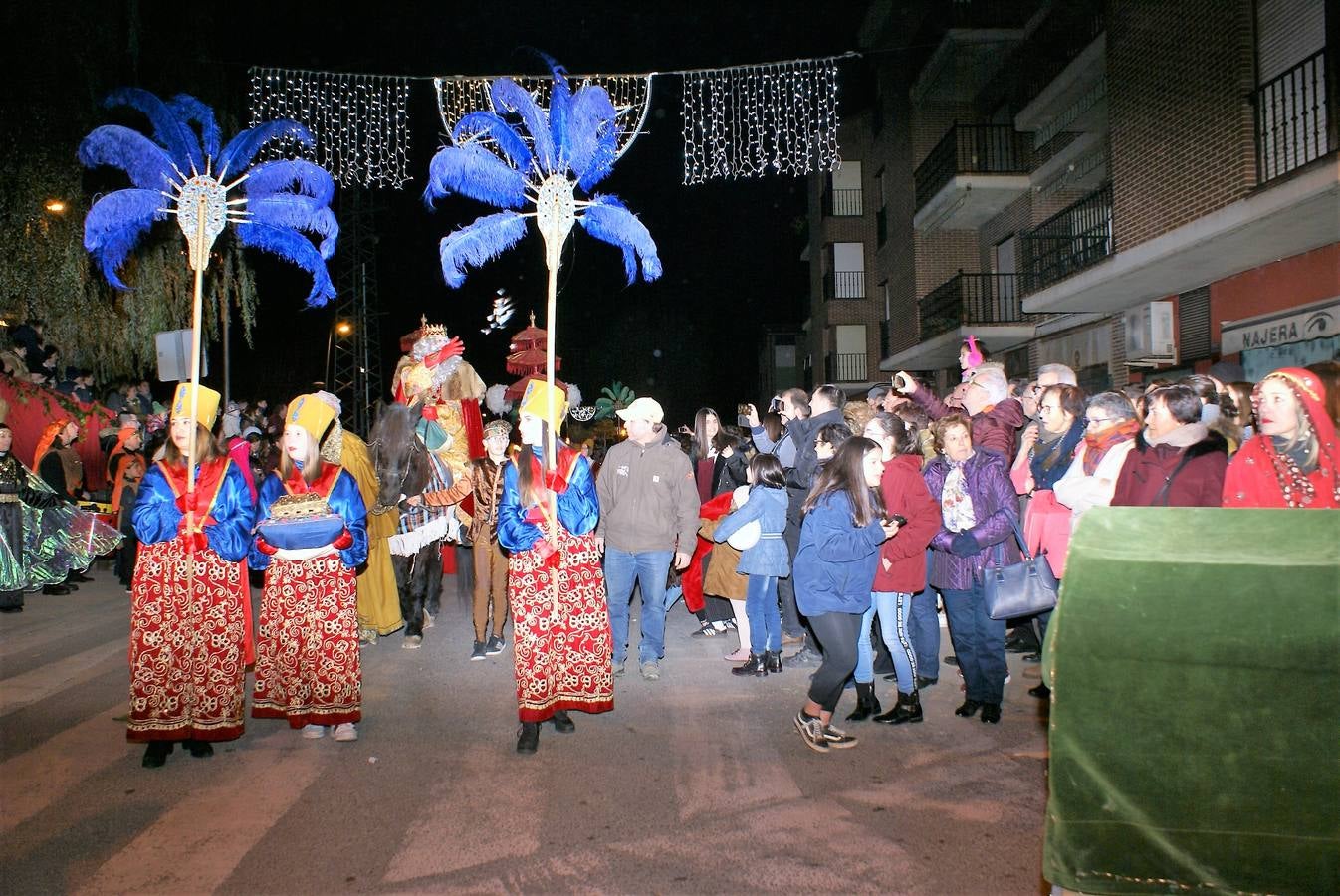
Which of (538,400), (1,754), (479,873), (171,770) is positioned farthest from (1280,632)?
(1,754)

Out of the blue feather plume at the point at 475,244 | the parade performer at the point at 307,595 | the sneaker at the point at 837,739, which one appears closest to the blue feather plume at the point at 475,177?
the blue feather plume at the point at 475,244

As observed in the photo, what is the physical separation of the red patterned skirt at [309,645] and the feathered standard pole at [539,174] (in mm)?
1620

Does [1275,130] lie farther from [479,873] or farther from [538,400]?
[479,873]

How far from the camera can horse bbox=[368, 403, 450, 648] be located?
8391mm

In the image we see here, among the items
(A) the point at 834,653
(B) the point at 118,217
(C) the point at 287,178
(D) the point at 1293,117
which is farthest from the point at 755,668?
(D) the point at 1293,117

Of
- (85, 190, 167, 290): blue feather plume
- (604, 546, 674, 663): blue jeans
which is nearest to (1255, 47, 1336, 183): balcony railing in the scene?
(604, 546, 674, 663): blue jeans

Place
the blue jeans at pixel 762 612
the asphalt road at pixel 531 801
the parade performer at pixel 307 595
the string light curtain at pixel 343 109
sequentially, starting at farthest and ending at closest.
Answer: the string light curtain at pixel 343 109
the blue jeans at pixel 762 612
the parade performer at pixel 307 595
the asphalt road at pixel 531 801

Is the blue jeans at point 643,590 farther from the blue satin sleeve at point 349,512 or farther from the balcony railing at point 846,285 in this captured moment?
the balcony railing at point 846,285

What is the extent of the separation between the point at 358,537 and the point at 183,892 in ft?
7.81

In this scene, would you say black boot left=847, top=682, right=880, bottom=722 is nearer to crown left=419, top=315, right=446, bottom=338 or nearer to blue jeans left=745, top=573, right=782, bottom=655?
blue jeans left=745, top=573, right=782, bottom=655

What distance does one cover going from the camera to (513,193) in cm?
618

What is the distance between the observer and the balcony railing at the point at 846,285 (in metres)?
37.2

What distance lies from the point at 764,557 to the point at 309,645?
10.9 ft

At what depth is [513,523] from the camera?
226 inches
